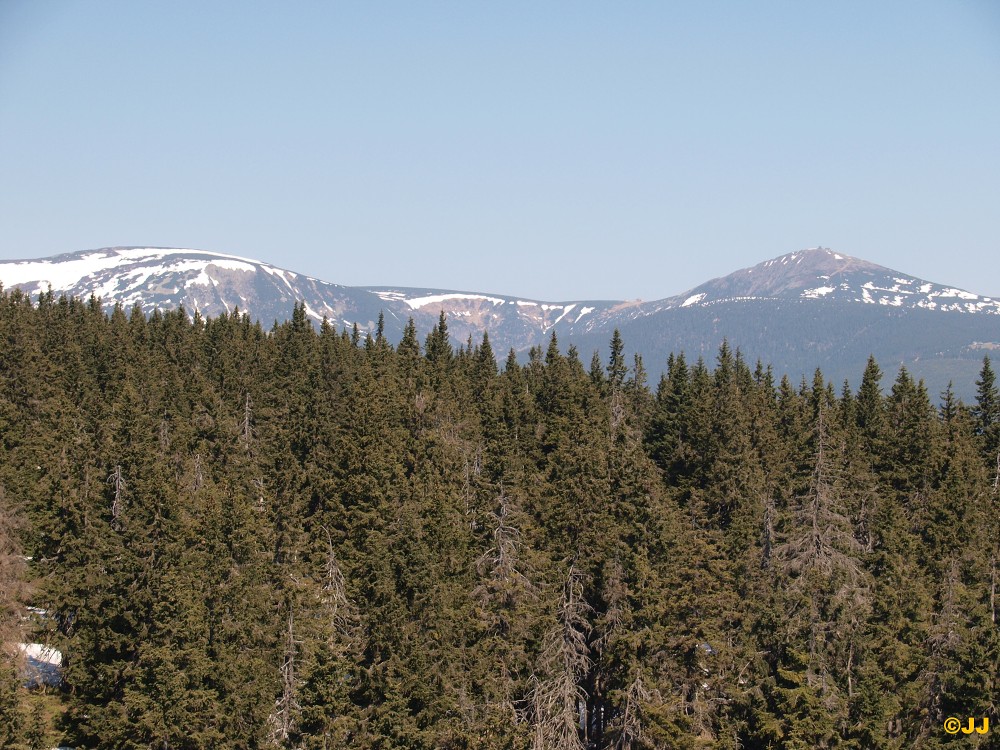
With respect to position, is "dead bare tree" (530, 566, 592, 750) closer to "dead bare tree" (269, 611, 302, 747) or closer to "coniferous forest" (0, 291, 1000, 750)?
"coniferous forest" (0, 291, 1000, 750)

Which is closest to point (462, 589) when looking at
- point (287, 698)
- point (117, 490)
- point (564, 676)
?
point (564, 676)

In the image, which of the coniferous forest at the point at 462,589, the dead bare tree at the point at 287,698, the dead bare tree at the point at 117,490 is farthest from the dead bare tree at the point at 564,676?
the dead bare tree at the point at 117,490

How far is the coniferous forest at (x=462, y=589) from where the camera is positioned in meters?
36.5

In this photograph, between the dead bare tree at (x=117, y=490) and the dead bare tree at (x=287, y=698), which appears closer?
the dead bare tree at (x=287, y=698)

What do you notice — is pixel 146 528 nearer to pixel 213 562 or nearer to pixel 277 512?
pixel 213 562

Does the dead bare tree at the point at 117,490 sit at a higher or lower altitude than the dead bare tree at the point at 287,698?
higher

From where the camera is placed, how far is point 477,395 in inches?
3162

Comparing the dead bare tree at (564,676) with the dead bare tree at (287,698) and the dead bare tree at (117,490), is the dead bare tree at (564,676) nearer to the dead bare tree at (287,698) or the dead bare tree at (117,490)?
the dead bare tree at (287,698)

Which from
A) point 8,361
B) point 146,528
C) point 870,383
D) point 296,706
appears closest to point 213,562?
point 146,528

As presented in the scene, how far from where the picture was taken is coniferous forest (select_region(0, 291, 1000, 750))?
36.5 metres

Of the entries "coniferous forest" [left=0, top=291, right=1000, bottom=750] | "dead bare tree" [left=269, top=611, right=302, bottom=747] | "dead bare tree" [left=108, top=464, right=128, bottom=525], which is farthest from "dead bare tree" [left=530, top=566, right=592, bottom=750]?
"dead bare tree" [left=108, top=464, right=128, bottom=525]

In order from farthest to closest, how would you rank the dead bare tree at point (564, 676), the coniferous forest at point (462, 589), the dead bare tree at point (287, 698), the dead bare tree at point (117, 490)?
the dead bare tree at point (117, 490), the dead bare tree at point (564, 676), the dead bare tree at point (287, 698), the coniferous forest at point (462, 589)

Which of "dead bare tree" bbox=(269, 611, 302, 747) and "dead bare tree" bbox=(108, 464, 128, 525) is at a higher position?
"dead bare tree" bbox=(108, 464, 128, 525)

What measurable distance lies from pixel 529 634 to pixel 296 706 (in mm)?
9521
